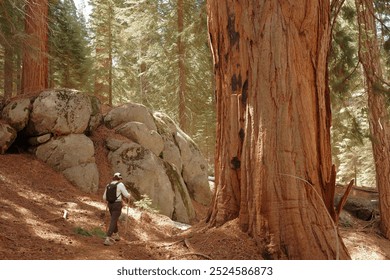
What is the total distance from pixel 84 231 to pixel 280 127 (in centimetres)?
416

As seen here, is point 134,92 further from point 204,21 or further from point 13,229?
point 13,229

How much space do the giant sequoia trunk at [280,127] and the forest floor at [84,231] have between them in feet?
1.36

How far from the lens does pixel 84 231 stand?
6148 millimetres

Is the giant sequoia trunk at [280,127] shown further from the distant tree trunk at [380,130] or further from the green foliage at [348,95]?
the distant tree trunk at [380,130]

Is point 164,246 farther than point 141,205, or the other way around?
point 141,205

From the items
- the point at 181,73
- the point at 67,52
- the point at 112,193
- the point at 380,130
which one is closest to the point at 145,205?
the point at 112,193

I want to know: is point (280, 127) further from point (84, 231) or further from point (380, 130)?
point (380, 130)

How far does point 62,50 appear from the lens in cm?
1554

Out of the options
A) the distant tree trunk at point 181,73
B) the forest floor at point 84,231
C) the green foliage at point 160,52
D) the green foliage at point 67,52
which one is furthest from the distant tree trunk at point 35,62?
the distant tree trunk at point 181,73

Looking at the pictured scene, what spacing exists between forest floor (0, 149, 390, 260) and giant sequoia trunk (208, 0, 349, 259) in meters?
0.42

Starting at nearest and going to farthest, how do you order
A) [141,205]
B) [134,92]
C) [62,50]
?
[141,205] < [62,50] < [134,92]

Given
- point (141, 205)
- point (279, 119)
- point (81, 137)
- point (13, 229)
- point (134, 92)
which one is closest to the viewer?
point (279, 119)

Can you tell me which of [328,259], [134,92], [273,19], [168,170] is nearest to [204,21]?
[168,170]
